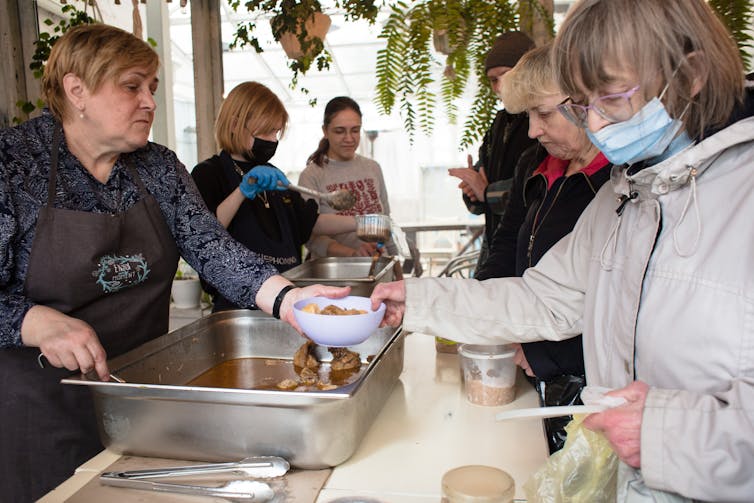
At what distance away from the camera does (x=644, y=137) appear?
101 centimetres

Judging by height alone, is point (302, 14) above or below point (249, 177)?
above

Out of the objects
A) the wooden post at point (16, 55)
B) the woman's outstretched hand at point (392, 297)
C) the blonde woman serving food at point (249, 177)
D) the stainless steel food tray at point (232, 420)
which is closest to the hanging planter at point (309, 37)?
the blonde woman serving food at point (249, 177)

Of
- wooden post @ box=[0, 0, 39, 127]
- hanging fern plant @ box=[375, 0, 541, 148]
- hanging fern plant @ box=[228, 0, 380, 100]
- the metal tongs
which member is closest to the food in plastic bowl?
the metal tongs

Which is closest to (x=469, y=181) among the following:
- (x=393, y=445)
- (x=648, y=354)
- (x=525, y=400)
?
(x=525, y=400)

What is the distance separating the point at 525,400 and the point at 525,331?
294 millimetres

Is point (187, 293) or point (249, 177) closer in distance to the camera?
point (249, 177)

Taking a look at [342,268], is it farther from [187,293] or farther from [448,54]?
[187,293]

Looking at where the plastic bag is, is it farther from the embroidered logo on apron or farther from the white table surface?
the embroidered logo on apron

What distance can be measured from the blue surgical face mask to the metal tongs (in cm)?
82

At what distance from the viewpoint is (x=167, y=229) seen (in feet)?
5.88

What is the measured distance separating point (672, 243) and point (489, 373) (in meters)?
0.67

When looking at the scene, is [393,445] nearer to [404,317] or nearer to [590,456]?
[404,317]

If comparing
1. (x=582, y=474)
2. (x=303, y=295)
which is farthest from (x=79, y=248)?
(x=582, y=474)

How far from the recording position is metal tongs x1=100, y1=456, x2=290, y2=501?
1079mm
